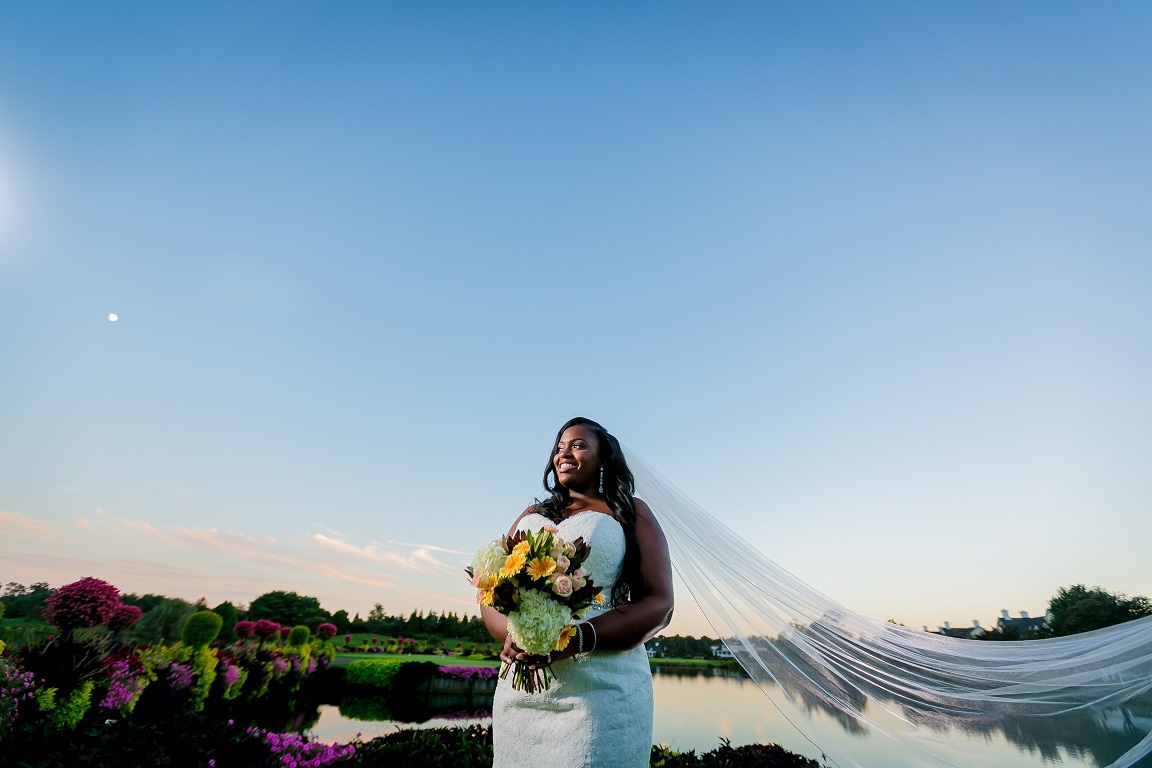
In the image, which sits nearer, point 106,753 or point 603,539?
point 603,539

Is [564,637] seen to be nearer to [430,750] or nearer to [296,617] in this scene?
[430,750]

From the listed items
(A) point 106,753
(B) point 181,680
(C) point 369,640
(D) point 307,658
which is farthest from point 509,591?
(C) point 369,640

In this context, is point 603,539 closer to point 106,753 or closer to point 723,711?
point 106,753

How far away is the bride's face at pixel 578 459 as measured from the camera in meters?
2.95

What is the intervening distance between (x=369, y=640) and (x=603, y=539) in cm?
4865

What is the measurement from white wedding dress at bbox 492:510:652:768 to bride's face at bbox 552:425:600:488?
36.6 inches

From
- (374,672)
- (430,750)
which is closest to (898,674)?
(430,750)

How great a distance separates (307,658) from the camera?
56.2ft

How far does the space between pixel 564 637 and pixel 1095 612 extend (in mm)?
6681

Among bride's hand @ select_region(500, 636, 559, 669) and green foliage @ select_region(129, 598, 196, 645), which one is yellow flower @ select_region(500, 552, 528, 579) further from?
green foliage @ select_region(129, 598, 196, 645)

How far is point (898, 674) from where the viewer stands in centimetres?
377

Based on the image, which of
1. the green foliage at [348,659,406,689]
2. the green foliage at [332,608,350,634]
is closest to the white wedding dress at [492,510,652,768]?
the green foliage at [348,659,406,689]

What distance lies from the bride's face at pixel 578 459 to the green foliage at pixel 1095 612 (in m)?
5.29

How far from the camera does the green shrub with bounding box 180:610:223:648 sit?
424 inches
